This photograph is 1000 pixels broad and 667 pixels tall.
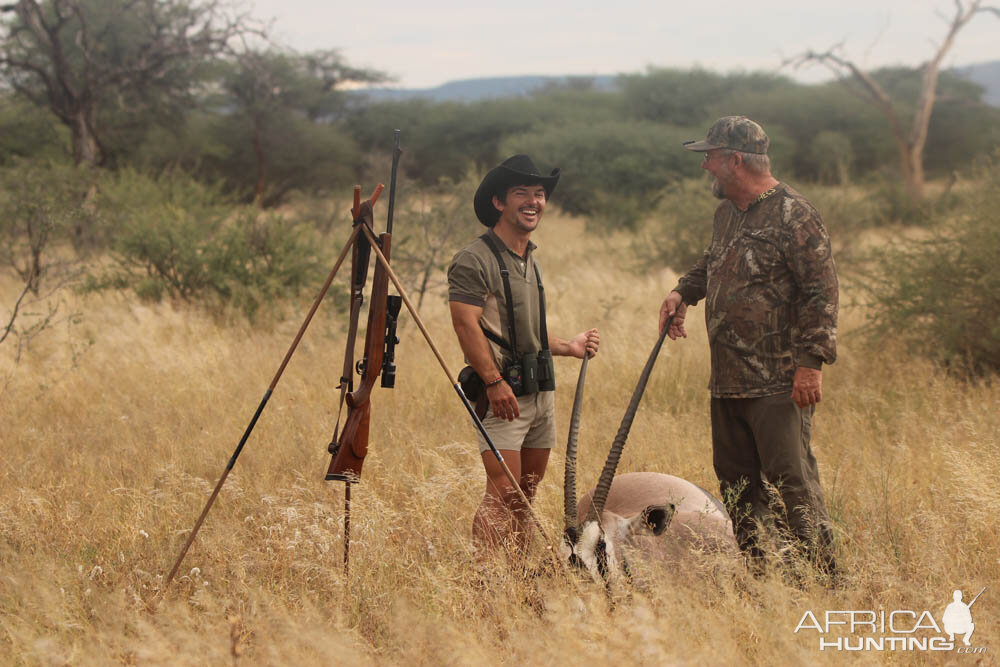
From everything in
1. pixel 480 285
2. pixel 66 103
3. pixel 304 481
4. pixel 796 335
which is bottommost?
pixel 304 481

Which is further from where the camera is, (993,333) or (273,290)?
(273,290)

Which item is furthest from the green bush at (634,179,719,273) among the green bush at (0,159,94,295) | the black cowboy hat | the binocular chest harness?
the binocular chest harness

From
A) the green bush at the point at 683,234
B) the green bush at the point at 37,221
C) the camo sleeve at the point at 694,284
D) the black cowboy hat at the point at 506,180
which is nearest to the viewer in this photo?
the black cowboy hat at the point at 506,180

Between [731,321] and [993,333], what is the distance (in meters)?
3.86

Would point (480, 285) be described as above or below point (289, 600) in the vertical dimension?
above

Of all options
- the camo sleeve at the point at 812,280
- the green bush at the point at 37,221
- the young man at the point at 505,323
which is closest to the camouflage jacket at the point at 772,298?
the camo sleeve at the point at 812,280

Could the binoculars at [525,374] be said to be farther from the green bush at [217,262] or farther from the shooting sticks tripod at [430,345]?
the green bush at [217,262]

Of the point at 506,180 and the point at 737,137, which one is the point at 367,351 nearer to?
the point at 506,180

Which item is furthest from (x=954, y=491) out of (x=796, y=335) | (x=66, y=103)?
(x=66, y=103)

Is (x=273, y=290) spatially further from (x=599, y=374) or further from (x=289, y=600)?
(x=289, y=600)

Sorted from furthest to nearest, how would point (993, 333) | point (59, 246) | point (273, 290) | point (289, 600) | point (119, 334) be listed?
point (59, 246) < point (273, 290) < point (119, 334) < point (993, 333) < point (289, 600)

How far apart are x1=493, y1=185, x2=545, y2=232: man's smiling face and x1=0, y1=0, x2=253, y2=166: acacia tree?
616 inches

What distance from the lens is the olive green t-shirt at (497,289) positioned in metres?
3.47

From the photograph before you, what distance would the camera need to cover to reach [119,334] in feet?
26.2
